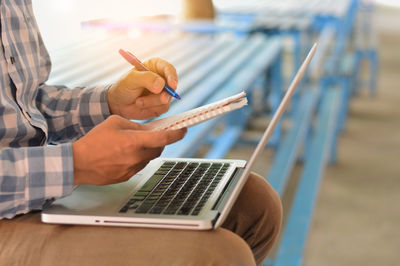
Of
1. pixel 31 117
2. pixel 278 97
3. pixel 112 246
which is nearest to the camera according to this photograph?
pixel 112 246

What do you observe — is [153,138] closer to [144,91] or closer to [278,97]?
[144,91]

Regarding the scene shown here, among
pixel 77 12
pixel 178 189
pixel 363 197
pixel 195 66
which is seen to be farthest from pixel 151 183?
pixel 77 12

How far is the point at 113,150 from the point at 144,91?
361 mm

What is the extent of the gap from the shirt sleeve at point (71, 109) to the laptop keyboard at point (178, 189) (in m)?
A: 0.25

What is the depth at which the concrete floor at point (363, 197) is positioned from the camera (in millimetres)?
2562

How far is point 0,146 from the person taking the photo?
1097 mm

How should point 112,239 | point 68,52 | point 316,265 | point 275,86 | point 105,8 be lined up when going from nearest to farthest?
point 112,239 < point 316,265 < point 68,52 < point 105,8 < point 275,86

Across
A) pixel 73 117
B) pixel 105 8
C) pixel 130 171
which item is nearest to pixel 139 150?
pixel 130 171

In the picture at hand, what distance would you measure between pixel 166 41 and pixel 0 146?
224 centimetres

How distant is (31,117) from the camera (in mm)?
1143

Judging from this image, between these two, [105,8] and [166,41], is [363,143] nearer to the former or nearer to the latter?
[166,41]

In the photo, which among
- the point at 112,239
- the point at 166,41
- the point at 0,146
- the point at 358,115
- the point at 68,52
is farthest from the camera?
the point at 358,115

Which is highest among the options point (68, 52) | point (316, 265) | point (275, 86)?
point (68, 52)

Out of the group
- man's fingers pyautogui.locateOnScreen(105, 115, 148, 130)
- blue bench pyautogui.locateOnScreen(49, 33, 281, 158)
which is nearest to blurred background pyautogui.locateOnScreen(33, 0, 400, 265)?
blue bench pyautogui.locateOnScreen(49, 33, 281, 158)
